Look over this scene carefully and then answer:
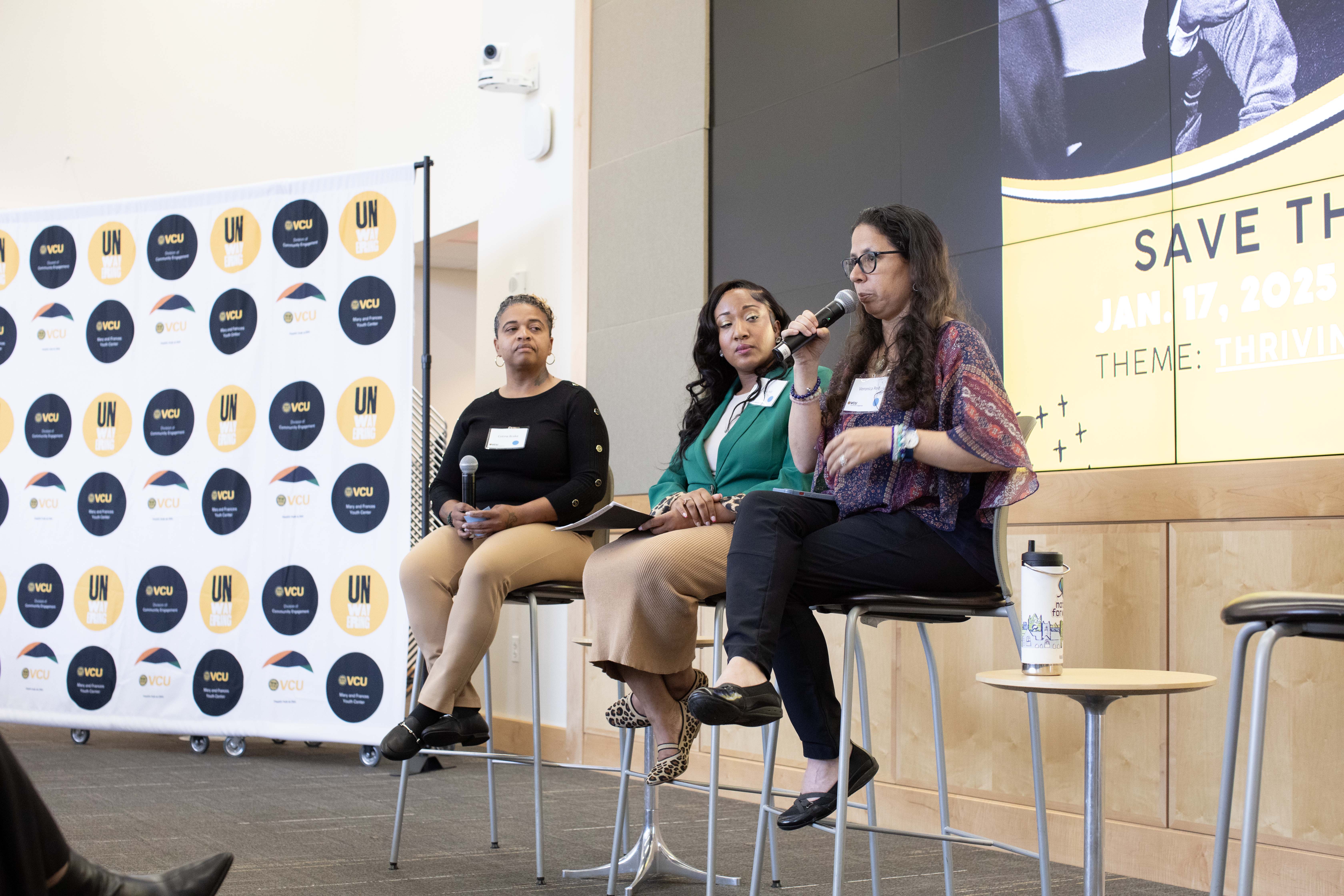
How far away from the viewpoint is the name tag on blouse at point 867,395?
2.15 metres

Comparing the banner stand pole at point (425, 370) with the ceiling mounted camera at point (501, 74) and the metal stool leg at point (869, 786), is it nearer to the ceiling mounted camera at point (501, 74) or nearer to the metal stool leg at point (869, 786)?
the ceiling mounted camera at point (501, 74)

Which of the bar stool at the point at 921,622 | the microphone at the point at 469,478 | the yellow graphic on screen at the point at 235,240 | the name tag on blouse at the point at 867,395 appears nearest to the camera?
the bar stool at the point at 921,622

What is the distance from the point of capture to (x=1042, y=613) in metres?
1.77

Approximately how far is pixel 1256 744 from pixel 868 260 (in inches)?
46.2

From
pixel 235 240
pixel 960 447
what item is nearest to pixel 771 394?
pixel 960 447

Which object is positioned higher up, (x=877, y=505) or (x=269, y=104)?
(x=269, y=104)

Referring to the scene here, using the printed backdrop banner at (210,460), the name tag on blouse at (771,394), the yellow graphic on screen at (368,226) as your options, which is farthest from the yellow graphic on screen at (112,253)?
the name tag on blouse at (771,394)

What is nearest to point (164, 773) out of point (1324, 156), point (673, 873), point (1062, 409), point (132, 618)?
point (132, 618)

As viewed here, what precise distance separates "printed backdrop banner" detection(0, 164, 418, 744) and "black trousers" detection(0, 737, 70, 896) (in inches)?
117

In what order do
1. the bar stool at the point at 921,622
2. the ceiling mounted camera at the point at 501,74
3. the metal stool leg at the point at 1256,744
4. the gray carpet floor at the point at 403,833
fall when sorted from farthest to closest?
the ceiling mounted camera at the point at 501,74 < the gray carpet floor at the point at 403,833 < the bar stool at the point at 921,622 < the metal stool leg at the point at 1256,744

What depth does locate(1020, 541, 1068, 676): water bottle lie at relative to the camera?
1.75m

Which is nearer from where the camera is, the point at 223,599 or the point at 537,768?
the point at 537,768

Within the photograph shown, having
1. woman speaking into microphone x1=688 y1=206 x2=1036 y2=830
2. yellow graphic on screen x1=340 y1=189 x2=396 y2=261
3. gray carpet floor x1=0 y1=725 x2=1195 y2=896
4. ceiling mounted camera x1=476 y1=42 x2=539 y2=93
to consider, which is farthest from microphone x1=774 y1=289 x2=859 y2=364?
ceiling mounted camera x1=476 y1=42 x2=539 y2=93

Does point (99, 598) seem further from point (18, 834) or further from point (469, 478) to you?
point (18, 834)
